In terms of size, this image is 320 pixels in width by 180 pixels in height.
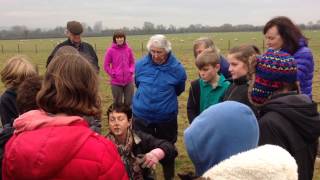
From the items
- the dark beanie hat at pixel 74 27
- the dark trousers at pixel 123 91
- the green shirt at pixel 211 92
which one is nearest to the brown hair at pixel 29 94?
the green shirt at pixel 211 92

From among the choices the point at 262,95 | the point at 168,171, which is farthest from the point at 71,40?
the point at 262,95

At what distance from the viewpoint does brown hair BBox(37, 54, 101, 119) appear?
213 cm

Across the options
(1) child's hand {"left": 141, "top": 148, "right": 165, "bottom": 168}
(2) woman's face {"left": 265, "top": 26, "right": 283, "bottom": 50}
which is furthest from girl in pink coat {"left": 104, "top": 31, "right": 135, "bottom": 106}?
(1) child's hand {"left": 141, "top": 148, "right": 165, "bottom": 168}

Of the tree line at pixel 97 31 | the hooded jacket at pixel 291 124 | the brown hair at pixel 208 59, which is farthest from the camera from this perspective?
the tree line at pixel 97 31

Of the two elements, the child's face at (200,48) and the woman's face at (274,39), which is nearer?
the woman's face at (274,39)

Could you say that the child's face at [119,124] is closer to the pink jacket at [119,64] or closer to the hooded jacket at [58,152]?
the hooded jacket at [58,152]

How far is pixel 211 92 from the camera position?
4730 mm

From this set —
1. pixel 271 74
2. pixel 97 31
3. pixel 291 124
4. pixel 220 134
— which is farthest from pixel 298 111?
pixel 97 31

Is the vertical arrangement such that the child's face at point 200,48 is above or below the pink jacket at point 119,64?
above

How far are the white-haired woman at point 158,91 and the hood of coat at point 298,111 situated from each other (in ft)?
9.13

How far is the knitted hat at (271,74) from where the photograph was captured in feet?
8.59

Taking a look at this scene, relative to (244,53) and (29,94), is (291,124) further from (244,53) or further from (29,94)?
(29,94)

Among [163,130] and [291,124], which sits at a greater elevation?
[291,124]

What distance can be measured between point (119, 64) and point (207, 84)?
Result: 4.30 m
